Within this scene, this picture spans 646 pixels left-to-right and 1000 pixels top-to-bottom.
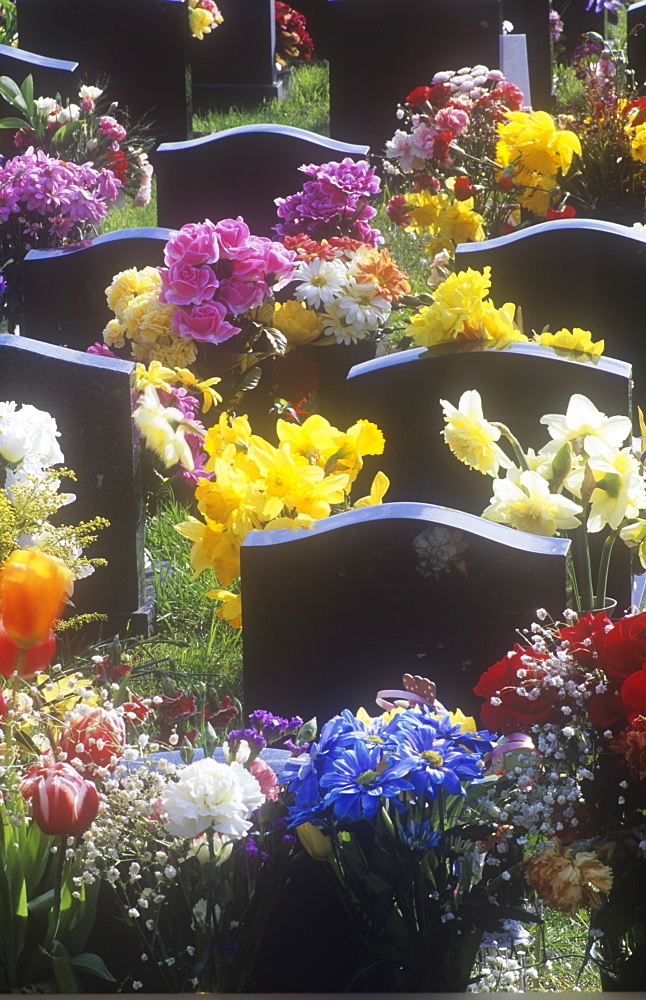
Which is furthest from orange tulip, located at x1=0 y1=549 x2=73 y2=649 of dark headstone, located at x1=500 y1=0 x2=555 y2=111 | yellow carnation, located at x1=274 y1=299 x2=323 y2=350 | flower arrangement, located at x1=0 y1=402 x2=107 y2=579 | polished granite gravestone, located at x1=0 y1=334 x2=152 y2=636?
dark headstone, located at x1=500 y1=0 x2=555 y2=111

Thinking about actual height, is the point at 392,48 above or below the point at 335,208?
above

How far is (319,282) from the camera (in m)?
4.23

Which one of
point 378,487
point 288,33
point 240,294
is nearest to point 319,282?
point 240,294

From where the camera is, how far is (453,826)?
1.71 meters

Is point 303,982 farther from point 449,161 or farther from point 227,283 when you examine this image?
point 449,161

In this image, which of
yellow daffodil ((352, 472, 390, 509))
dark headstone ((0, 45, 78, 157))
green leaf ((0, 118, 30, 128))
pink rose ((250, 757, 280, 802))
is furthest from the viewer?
dark headstone ((0, 45, 78, 157))

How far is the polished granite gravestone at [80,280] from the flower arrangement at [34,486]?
1.61 m

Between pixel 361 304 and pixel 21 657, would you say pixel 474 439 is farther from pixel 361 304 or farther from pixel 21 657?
pixel 361 304

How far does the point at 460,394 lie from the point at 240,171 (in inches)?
111

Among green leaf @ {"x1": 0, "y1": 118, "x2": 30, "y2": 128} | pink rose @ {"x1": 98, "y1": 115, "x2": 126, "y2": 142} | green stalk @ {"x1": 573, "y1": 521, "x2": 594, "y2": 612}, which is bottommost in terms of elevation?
green stalk @ {"x1": 573, "y1": 521, "x2": 594, "y2": 612}

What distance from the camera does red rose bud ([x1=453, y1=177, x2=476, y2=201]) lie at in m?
5.29

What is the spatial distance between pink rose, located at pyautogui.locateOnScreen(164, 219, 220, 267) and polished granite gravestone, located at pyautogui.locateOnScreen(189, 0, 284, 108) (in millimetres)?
6462

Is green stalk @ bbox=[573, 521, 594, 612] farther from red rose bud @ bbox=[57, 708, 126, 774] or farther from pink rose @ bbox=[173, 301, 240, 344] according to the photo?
pink rose @ bbox=[173, 301, 240, 344]

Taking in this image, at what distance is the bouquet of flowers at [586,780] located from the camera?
5.42 ft
